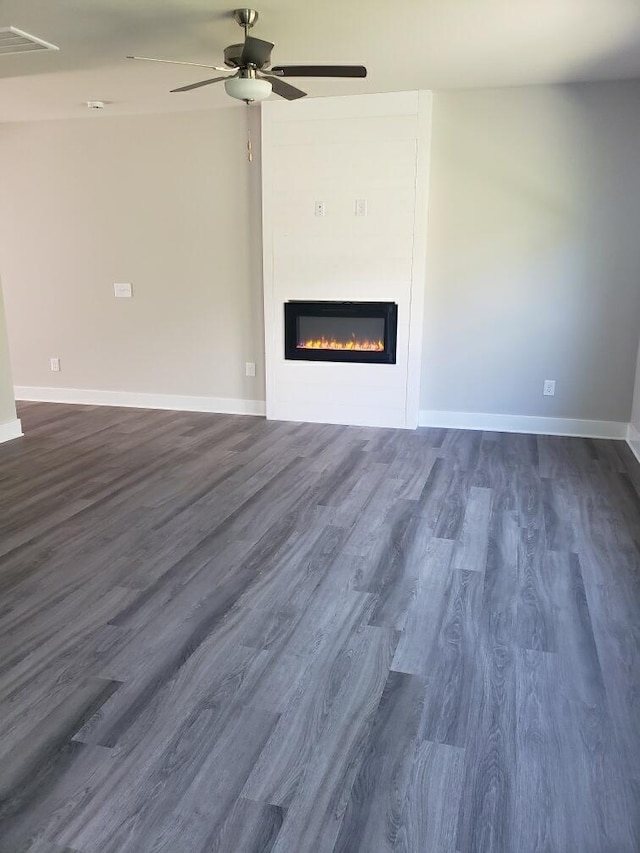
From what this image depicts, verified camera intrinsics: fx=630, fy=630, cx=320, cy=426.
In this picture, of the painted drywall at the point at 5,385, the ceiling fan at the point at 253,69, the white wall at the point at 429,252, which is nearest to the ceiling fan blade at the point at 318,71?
the ceiling fan at the point at 253,69

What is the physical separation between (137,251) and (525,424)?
3.74 m

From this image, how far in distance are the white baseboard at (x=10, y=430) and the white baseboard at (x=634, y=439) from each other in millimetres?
4713

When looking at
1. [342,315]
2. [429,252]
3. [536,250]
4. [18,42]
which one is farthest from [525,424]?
[18,42]

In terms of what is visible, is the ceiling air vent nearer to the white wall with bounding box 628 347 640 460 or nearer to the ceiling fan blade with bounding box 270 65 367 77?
the ceiling fan blade with bounding box 270 65 367 77

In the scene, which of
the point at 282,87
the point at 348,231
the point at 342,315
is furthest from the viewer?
the point at 342,315

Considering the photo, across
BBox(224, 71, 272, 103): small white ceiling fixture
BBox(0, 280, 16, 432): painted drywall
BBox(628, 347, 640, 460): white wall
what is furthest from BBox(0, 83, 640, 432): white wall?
BBox(224, 71, 272, 103): small white ceiling fixture

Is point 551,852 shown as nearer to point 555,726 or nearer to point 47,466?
point 555,726

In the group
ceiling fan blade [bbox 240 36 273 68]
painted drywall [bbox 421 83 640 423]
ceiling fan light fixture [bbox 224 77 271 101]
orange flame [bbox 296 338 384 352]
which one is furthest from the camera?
orange flame [bbox 296 338 384 352]

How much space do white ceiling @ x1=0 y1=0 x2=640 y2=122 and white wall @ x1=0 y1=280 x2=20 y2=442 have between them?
6.02 feet

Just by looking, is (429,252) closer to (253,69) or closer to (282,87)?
(282,87)

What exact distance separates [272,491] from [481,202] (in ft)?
9.24

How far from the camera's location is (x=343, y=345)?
17.5 feet

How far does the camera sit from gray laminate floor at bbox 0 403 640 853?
1.59m

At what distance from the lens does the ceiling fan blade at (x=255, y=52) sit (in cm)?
304
